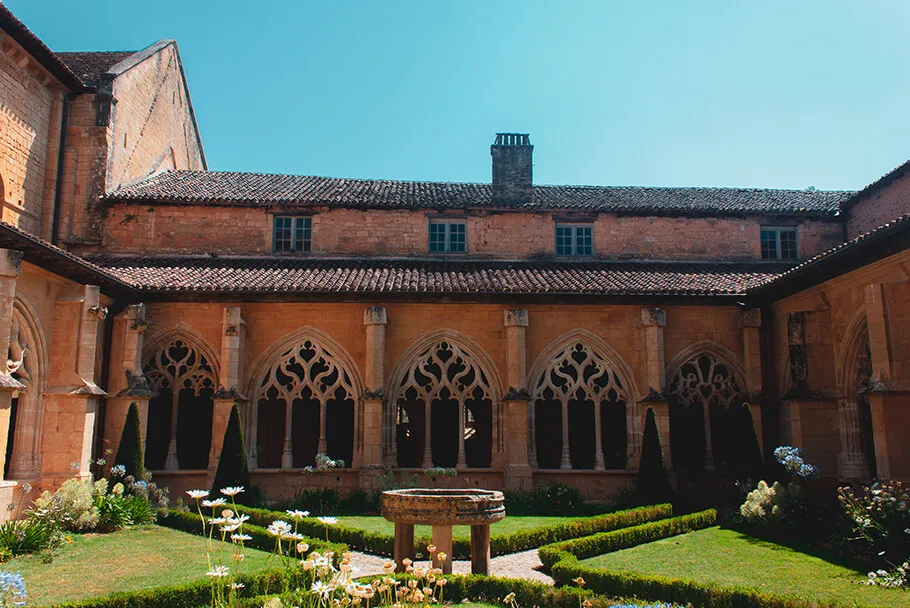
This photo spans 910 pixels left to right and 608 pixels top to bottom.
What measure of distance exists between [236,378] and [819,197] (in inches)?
695

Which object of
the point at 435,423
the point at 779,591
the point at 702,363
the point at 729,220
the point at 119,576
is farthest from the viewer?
Answer: the point at 435,423

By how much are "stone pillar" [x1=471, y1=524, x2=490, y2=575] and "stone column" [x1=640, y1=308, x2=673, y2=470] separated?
8182mm

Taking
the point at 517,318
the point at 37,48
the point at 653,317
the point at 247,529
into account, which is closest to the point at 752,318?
the point at 653,317

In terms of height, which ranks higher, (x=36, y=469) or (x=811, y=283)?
(x=811, y=283)

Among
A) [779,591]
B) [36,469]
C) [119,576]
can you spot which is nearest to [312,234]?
[36,469]

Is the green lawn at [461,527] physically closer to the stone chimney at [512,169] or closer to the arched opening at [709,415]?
the arched opening at [709,415]

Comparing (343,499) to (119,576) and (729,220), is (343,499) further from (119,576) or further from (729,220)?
(729,220)

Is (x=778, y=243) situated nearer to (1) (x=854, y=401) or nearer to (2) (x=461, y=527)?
(1) (x=854, y=401)

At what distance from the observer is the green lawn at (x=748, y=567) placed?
8555 mm

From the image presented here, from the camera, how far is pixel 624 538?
11969 millimetres

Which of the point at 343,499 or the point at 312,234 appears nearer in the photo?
the point at 343,499

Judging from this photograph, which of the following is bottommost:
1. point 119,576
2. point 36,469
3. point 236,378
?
point 119,576

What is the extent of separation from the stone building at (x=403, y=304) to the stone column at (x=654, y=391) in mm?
67

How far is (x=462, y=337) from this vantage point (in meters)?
17.6
